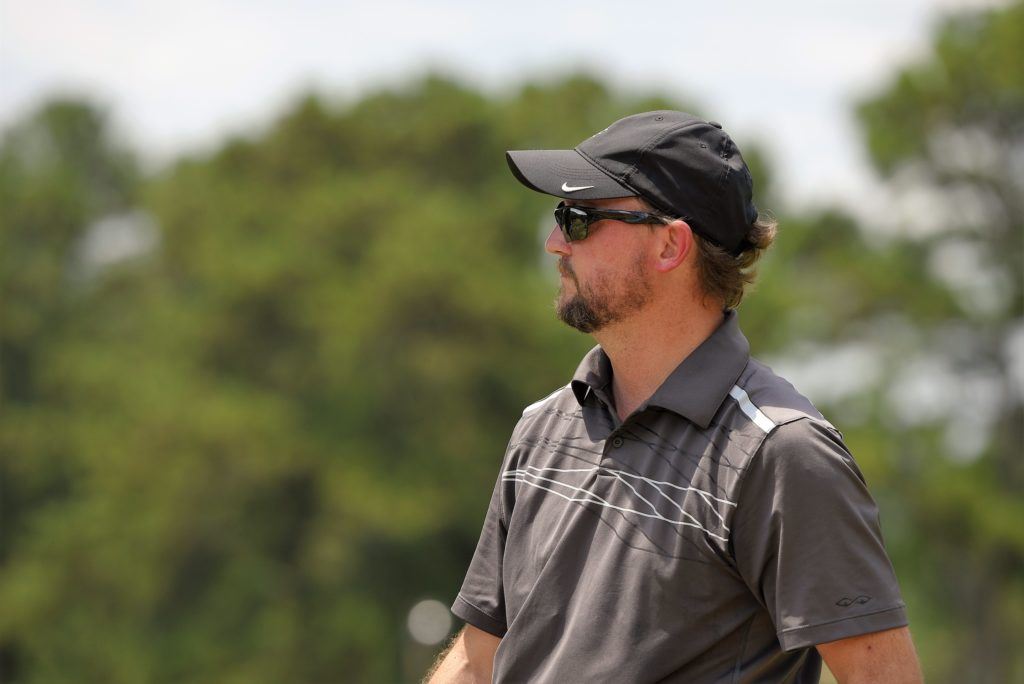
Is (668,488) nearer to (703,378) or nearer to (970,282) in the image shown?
(703,378)

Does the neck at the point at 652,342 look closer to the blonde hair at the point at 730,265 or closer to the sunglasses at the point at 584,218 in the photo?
the blonde hair at the point at 730,265

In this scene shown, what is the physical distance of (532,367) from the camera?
23.4m

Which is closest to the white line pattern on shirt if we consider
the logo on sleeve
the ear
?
the logo on sleeve

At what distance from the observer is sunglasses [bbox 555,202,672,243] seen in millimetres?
2627

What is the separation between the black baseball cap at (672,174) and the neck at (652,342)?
0.16 metres

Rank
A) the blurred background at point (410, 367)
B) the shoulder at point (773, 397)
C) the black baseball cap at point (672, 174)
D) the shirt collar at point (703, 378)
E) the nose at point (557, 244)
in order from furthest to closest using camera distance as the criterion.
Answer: the blurred background at point (410, 367) < the nose at point (557, 244) < the black baseball cap at point (672, 174) < the shirt collar at point (703, 378) < the shoulder at point (773, 397)

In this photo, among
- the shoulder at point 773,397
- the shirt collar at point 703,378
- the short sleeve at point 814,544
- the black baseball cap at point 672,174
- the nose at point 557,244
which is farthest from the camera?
the nose at point 557,244

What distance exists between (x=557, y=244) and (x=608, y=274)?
0.14m

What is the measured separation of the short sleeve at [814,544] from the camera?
2260mm

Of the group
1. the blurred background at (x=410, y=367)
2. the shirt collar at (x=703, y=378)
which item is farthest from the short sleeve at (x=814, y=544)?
the blurred background at (x=410, y=367)

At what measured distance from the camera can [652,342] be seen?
267 centimetres

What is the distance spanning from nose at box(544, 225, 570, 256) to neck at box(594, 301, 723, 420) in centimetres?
18

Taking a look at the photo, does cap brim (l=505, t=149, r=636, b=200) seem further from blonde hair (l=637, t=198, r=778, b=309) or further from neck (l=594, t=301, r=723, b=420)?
neck (l=594, t=301, r=723, b=420)

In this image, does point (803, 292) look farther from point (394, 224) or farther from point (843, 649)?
point (843, 649)
